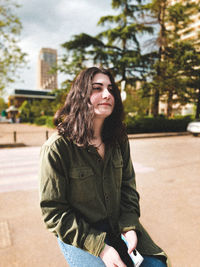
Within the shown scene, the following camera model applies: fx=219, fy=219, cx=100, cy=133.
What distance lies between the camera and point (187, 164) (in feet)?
23.5

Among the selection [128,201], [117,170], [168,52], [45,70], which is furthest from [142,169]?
[45,70]

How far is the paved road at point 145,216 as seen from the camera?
2.54 meters

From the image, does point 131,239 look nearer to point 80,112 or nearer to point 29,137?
point 80,112

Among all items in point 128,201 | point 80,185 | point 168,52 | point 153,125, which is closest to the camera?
point 80,185

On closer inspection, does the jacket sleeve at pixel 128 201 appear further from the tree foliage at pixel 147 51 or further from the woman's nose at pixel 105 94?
the tree foliage at pixel 147 51

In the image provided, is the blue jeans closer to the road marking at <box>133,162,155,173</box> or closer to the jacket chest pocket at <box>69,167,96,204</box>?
the jacket chest pocket at <box>69,167,96,204</box>

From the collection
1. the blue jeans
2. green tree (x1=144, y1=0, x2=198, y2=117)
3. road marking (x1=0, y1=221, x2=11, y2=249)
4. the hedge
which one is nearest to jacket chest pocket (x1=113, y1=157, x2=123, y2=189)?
the blue jeans

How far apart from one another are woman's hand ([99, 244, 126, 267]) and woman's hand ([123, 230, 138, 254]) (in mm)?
120

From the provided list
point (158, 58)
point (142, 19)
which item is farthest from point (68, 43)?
point (158, 58)

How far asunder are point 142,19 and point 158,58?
142 inches

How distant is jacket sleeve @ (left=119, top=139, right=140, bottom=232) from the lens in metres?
1.57

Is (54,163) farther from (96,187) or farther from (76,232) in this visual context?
(76,232)

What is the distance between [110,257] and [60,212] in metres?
0.40

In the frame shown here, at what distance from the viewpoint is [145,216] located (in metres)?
3.52
